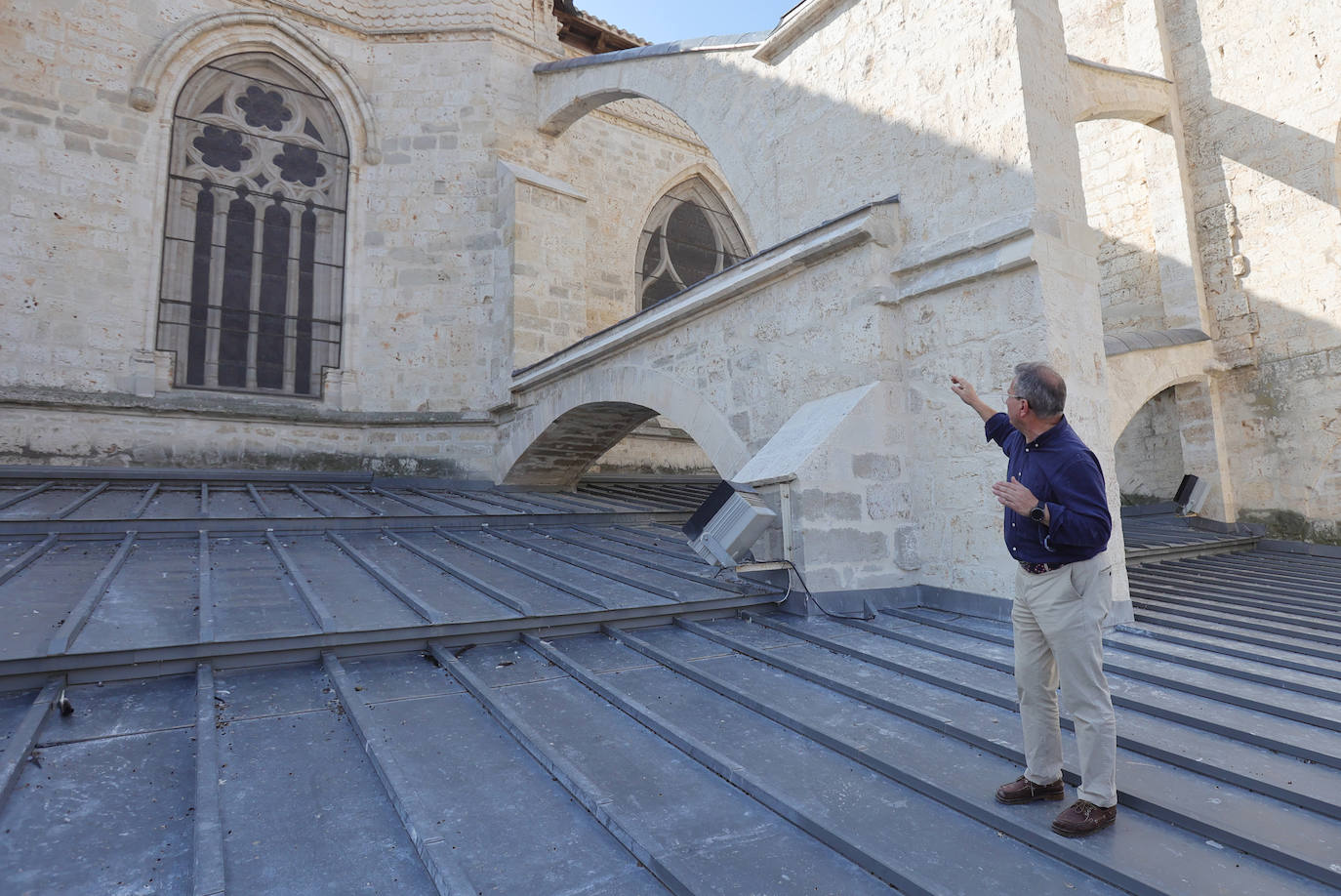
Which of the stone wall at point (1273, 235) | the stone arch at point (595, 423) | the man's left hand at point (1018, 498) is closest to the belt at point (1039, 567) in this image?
the man's left hand at point (1018, 498)

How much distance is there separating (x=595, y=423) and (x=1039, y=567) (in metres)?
6.06

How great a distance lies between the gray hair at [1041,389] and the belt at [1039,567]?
39 cm

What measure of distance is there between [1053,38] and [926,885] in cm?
455

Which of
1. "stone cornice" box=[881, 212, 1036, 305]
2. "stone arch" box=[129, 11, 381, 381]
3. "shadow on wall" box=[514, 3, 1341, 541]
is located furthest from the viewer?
"stone arch" box=[129, 11, 381, 381]

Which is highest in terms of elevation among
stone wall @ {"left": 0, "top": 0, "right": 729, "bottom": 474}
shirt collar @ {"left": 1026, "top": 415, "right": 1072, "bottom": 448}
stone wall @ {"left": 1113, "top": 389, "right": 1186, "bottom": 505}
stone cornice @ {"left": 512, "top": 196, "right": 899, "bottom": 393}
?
stone wall @ {"left": 0, "top": 0, "right": 729, "bottom": 474}

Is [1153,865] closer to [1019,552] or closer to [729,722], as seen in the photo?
[1019,552]

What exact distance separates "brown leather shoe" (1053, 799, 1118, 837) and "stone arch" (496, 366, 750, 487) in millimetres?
3489

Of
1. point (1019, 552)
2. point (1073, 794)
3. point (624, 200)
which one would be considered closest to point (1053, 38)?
point (1019, 552)

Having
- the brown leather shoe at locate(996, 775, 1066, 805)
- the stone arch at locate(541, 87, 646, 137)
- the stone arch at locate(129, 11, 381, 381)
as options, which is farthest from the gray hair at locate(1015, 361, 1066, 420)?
the stone arch at locate(129, 11, 381, 381)

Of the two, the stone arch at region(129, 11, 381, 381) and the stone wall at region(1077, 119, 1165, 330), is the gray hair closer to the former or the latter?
the stone arch at region(129, 11, 381, 381)

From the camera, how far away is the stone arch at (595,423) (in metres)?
5.39

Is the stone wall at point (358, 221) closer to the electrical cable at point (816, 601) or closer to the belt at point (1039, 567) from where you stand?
the electrical cable at point (816, 601)

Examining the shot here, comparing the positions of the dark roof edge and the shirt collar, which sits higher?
the dark roof edge

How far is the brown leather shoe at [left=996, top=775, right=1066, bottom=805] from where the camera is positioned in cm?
176
